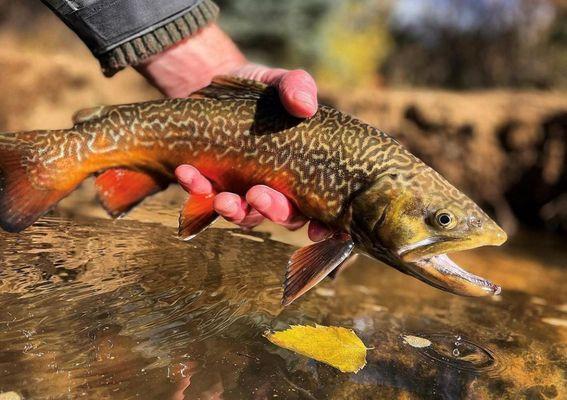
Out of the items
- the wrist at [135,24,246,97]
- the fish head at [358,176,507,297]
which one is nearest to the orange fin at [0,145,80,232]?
the wrist at [135,24,246,97]

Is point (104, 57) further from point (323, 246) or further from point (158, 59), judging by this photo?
point (323, 246)

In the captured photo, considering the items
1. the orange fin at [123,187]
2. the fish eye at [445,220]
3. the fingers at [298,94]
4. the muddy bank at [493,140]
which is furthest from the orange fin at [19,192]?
the muddy bank at [493,140]

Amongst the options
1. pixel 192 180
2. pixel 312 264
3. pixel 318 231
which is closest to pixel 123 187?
pixel 192 180

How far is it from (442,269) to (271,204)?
2.76ft

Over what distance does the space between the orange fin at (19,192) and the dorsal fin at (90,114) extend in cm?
30

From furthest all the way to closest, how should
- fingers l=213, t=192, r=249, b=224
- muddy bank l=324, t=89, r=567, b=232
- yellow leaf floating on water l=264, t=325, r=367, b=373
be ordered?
muddy bank l=324, t=89, r=567, b=232
fingers l=213, t=192, r=249, b=224
yellow leaf floating on water l=264, t=325, r=367, b=373

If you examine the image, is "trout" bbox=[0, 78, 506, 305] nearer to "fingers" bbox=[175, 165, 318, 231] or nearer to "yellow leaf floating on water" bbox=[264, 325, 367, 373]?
"fingers" bbox=[175, 165, 318, 231]

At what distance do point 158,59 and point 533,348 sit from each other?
2627 millimetres

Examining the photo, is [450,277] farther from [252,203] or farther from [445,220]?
[252,203]

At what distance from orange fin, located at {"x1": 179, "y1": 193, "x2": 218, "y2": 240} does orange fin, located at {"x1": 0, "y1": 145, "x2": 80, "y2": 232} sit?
646 millimetres

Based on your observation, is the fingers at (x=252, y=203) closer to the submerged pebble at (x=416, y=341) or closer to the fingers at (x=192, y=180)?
the fingers at (x=192, y=180)

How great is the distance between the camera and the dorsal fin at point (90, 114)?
3.30m

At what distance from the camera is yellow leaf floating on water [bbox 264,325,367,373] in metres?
2.84

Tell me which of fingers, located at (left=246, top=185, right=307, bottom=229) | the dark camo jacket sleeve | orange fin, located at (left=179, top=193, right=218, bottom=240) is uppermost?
the dark camo jacket sleeve
